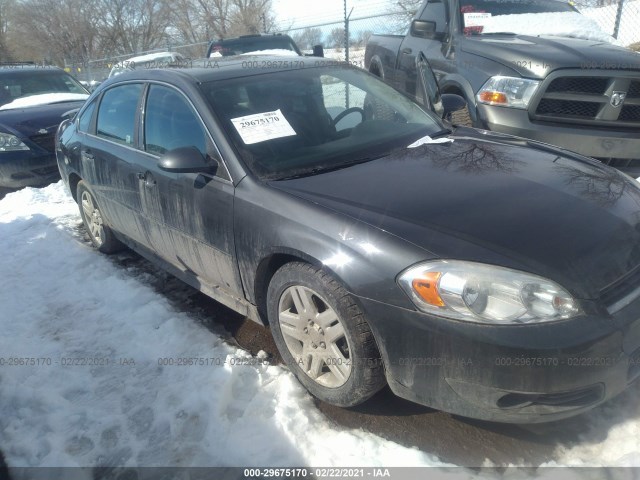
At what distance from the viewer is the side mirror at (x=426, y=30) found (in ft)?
18.2

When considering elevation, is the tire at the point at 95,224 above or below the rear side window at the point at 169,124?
below

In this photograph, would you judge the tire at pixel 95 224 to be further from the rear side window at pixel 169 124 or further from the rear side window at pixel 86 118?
the rear side window at pixel 169 124

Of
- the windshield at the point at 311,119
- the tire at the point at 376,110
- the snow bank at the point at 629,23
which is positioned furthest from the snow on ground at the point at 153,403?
the snow bank at the point at 629,23

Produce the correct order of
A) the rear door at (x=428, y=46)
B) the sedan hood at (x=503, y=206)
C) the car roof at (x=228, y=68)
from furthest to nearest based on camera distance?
1. the rear door at (x=428, y=46)
2. the car roof at (x=228, y=68)
3. the sedan hood at (x=503, y=206)

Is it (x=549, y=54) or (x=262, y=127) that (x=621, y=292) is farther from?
(x=549, y=54)

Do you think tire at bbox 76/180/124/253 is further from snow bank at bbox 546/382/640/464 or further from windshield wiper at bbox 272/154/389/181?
snow bank at bbox 546/382/640/464

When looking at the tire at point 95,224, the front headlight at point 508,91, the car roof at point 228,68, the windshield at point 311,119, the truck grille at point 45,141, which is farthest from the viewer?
the truck grille at point 45,141

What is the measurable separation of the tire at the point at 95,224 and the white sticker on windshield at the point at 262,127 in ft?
7.30

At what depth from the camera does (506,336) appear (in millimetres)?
1868

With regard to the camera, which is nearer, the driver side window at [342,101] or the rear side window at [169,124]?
the rear side window at [169,124]

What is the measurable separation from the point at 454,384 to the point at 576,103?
3.33 metres

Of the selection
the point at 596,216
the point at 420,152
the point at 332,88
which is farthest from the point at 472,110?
the point at 596,216

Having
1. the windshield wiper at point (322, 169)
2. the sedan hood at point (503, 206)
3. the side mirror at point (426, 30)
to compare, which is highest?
the side mirror at point (426, 30)

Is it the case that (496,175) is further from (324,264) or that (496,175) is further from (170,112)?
(170,112)
